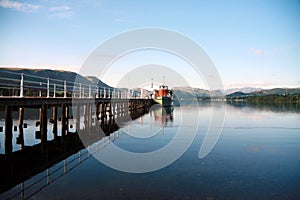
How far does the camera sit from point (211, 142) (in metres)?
16.9

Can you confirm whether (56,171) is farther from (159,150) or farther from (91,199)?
(159,150)

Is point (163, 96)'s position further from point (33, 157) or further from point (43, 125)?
point (33, 157)

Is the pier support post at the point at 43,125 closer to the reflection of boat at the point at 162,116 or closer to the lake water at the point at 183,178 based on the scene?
the lake water at the point at 183,178

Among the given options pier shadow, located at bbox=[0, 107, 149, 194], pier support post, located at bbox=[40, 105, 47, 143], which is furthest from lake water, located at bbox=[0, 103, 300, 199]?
pier support post, located at bbox=[40, 105, 47, 143]

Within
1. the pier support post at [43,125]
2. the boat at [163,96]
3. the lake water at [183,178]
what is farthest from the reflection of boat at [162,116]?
the boat at [163,96]

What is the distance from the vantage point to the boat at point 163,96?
76.0 metres

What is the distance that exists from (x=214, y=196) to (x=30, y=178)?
17.9 feet

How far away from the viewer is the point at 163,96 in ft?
265

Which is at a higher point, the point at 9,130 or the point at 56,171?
the point at 9,130

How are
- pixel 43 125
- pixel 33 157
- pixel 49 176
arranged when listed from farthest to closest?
pixel 43 125, pixel 33 157, pixel 49 176

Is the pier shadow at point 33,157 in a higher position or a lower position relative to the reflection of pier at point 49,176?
higher

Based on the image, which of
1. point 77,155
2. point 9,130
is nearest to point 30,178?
point 77,155

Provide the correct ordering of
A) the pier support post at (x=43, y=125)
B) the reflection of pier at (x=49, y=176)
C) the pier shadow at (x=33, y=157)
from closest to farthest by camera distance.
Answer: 1. the reflection of pier at (x=49, y=176)
2. the pier shadow at (x=33, y=157)
3. the pier support post at (x=43, y=125)

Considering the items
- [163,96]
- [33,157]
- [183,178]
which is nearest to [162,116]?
[33,157]
